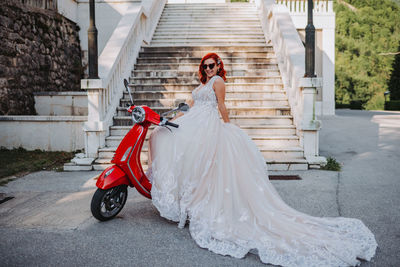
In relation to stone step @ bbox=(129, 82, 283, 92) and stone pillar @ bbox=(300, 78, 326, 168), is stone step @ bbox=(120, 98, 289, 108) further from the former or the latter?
stone pillar @ bbox=(300, 78, 326, 168)

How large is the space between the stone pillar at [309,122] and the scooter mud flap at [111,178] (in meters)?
3.76

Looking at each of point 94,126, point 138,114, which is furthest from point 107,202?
point 94,126

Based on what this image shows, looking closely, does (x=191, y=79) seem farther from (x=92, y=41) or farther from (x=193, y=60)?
(x=92, y=41)

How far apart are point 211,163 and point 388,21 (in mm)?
42832

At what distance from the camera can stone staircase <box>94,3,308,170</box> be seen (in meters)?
6.67

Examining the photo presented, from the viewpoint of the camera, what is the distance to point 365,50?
1460 inches

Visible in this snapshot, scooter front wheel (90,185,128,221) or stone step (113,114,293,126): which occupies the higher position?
stone step (113,114,293,126)

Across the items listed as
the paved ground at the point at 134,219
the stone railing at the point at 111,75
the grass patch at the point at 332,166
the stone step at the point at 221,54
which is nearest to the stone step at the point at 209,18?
the stone railing at the point at 111,75

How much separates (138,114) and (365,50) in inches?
1531

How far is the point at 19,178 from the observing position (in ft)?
19.0

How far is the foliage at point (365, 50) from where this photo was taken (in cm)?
3622

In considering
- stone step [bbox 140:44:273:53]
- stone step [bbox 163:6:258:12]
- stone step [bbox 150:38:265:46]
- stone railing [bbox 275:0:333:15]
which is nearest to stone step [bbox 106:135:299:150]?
stone step [bbox 140:44:273:53]

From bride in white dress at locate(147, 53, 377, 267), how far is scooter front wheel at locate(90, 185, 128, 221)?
0.39m

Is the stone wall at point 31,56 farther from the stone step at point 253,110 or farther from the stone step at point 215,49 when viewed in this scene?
the stone step at point 253,110
